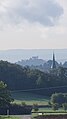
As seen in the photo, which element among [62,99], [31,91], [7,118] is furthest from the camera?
[31,91]

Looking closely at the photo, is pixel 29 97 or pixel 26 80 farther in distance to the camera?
pixel 26 80

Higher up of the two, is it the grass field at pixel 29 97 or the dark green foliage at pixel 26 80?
the dark green foliage at pixel 26 80

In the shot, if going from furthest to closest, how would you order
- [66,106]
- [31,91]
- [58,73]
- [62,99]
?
[58,73], [31,91], [62,99], [66,106]

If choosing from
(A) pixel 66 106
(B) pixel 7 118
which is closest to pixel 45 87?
(A) pixel 66 106

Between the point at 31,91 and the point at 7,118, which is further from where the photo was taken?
the point at 31,91

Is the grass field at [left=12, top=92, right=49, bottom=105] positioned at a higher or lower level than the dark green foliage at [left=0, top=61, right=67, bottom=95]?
lower

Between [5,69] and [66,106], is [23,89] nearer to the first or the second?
[5,69]

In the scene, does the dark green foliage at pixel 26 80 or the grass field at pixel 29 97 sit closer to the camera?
the grass field at pixel 29 97

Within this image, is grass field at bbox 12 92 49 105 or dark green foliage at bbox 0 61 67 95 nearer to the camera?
grass field at bbox 12 92 49 105

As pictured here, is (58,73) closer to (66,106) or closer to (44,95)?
(44,95)

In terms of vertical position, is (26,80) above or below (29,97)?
above
